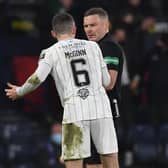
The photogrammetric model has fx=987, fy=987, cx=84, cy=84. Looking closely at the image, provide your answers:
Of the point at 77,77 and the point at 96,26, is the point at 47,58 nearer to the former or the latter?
the point at 77,77

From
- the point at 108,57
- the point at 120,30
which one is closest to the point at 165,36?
the point at 120,30

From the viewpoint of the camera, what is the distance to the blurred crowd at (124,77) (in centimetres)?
1536

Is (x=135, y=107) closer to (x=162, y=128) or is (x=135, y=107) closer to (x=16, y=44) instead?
(x=162, y=128)

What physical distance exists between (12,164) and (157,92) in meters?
2.55

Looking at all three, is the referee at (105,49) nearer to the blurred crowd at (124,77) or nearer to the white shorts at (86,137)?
the white shorts at (86,137)

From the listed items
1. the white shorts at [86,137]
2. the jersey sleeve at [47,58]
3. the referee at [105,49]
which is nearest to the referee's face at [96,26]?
the referee at [105,49]

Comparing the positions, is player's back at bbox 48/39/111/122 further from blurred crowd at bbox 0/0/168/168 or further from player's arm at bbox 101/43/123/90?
blurred crowd at bbox 0/0/168/168

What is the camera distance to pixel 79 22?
1427 centimetres

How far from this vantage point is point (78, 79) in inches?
390

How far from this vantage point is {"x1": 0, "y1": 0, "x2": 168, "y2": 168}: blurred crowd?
50.4 feet

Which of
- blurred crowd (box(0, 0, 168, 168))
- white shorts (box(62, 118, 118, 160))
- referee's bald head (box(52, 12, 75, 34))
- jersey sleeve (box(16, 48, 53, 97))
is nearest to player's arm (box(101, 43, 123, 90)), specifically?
white shorts (box(62, 118, 118, 160))

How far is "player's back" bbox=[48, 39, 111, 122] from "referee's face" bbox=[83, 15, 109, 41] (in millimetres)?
530

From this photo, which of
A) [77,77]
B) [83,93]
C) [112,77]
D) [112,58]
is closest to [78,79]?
[77,77]

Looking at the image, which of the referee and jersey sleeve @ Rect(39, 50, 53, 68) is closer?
jersey sleeve @ Rect(39, 50, 53, 68)
